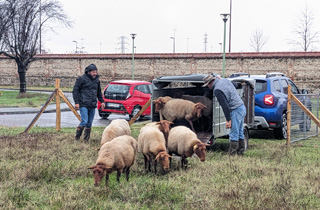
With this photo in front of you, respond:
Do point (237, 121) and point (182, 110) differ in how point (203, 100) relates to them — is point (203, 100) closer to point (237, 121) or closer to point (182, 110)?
point (182, 110)

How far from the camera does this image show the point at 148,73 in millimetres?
44500

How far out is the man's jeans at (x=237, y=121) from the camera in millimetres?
9969

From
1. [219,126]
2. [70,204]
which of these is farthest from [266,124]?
[70,204]

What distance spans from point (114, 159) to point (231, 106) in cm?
369

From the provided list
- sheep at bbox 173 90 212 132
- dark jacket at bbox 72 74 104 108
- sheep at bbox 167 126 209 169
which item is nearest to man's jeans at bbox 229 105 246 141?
sheep at bbox 173 90 212 132

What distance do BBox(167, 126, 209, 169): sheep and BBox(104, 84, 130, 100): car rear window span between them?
375 inches

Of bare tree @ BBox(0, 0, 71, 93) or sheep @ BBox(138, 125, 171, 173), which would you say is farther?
bare tree @ BBox(0, 0, 71, 93)

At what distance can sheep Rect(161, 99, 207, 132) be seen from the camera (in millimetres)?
10859

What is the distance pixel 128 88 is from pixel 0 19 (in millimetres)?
21479

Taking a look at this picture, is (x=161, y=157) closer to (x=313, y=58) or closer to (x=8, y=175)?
(x=8, y=175)

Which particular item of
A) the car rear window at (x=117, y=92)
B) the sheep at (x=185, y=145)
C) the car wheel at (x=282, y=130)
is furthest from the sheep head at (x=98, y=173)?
the car rear window at (x=117, y=92)

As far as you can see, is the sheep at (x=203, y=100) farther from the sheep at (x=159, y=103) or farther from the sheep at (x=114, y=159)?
the sheep at (x=114, y=159)

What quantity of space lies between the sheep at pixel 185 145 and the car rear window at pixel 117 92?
9.52 metres

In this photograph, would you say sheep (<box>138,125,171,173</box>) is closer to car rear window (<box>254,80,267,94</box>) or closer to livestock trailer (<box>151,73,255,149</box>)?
livestock trailer (<box>151,73,255,149</box>)
